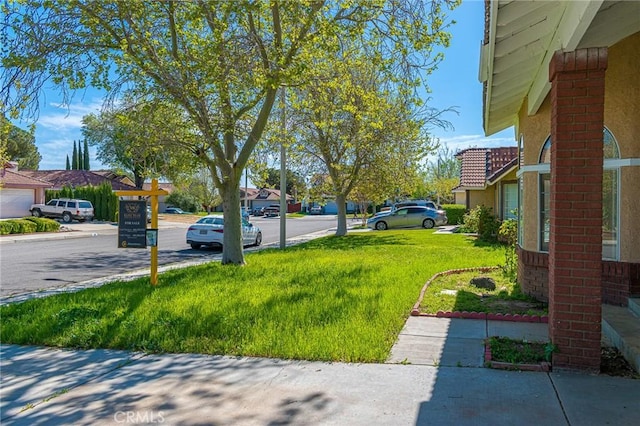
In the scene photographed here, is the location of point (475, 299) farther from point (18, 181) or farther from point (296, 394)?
point (18, 181)

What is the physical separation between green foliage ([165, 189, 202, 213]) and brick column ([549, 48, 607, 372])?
6534 cm

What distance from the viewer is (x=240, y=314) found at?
7.24 meters

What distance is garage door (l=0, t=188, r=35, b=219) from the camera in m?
36.1

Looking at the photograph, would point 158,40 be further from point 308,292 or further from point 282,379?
point 282,379

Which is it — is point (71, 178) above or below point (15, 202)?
above

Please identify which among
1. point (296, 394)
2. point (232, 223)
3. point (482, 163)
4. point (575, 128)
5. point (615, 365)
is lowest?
point (296, 394)

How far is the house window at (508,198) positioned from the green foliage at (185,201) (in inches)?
2088

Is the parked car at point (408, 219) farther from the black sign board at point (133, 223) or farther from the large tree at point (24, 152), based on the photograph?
the large tree at point (24, 152)

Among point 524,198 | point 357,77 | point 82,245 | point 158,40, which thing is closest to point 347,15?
point 158,40

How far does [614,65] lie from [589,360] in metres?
4.16

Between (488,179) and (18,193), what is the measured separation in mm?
34287

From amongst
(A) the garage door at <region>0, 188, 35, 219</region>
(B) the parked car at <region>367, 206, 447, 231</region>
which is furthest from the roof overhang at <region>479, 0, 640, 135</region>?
(A) the garage door at <region>0, 188, 35, 219</region>

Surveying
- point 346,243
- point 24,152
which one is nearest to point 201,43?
point 346,243

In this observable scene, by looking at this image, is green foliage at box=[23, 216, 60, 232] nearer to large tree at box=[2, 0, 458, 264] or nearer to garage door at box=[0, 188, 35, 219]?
garage door at box=[0, 188, 35, 219]
